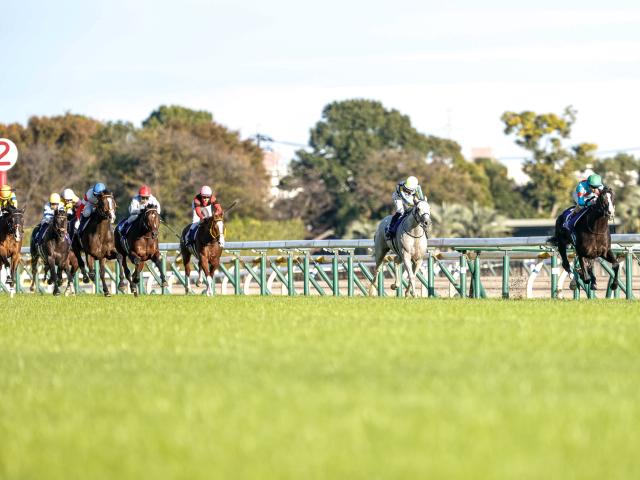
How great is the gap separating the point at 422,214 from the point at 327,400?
15787mm

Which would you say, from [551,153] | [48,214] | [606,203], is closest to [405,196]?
[606,203]

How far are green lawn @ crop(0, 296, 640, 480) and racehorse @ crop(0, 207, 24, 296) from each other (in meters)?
12.6

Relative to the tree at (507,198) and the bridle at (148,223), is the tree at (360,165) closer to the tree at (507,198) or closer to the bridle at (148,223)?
the tree at (507,198)

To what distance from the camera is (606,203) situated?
21.0 metres

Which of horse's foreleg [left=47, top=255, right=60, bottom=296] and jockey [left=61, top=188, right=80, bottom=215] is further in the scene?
jockey [left=61, top=188, right=80, bottom=215]

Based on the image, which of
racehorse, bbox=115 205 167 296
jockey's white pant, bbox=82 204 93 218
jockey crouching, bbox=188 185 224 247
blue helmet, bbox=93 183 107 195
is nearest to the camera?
racehorse, bbox=115 205 167 296

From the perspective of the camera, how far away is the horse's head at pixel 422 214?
23562 mm

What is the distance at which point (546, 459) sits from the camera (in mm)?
6121

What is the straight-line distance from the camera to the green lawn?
6.18 meters

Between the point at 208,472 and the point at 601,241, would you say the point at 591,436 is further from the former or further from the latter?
the point at 601,241

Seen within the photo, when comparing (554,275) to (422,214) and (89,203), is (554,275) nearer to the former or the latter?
(422,214)

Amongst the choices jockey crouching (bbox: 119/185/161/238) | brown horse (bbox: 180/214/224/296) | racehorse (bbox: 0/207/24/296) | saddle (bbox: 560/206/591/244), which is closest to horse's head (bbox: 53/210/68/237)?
racehorse (bbox: 0/207/24/296)

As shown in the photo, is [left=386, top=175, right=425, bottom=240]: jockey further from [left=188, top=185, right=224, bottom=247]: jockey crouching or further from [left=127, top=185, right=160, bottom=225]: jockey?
[left=127, top=185, right=160, bottom=225]: jockey

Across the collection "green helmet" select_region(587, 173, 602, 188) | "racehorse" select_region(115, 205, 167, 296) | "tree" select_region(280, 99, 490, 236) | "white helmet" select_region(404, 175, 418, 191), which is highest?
"tree" select_region(280, 99, 490, 236)
